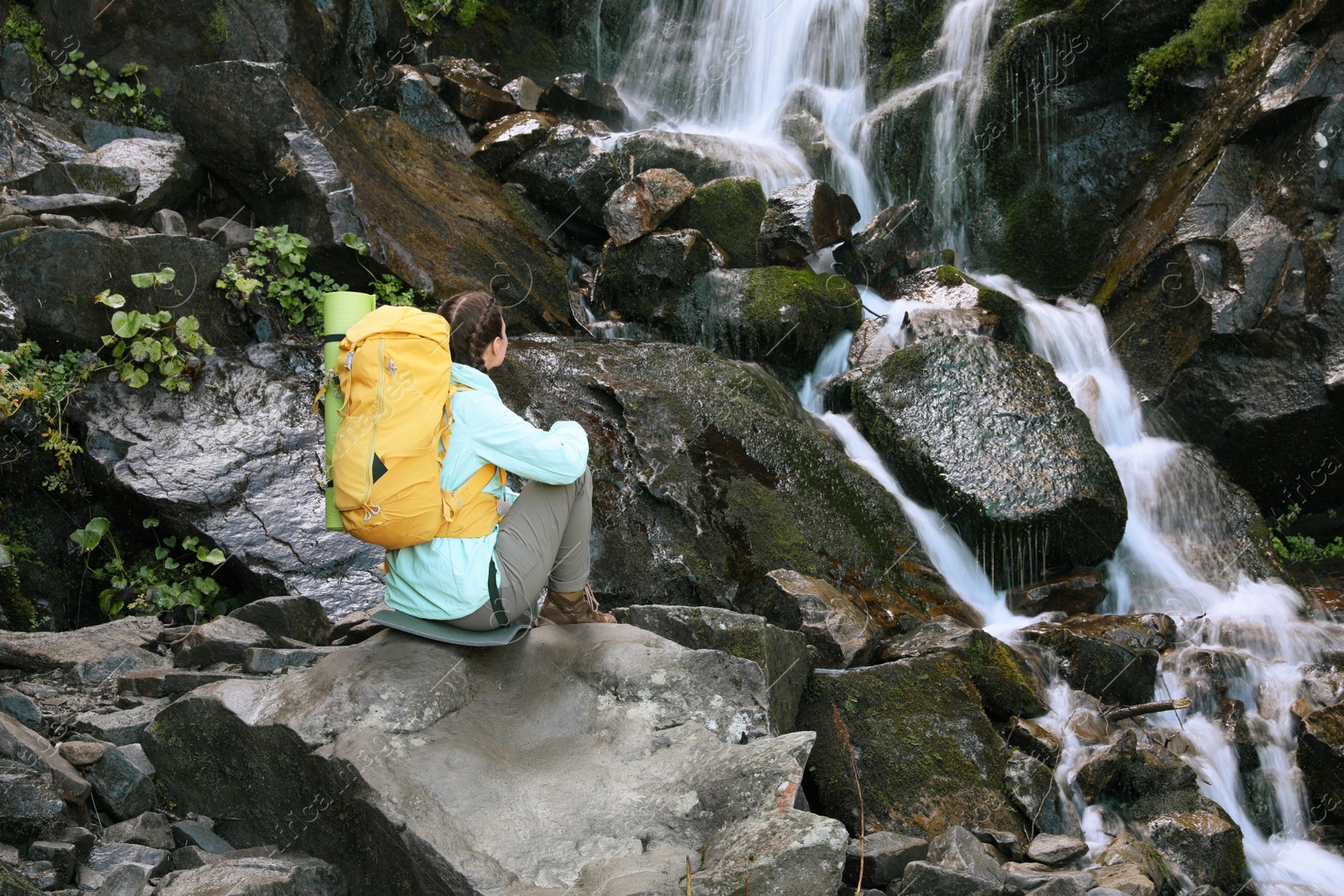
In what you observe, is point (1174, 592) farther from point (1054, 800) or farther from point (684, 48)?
point (684, 48)

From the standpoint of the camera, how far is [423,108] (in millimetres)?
11727

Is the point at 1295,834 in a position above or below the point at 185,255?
below

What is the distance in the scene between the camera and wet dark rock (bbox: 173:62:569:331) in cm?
770

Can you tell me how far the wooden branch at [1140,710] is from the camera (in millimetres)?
5965

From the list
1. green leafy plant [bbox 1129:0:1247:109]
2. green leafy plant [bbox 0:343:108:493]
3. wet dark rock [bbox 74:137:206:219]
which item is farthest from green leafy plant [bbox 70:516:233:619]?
green leafy plant [bbox 1129:0:1247:109]

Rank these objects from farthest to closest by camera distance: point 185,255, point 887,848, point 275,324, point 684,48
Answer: point 684,48 < point 275,324 < point 185,255 < point 887,848

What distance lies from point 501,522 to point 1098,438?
745 centimetres

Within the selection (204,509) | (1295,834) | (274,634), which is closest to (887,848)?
(274,634)

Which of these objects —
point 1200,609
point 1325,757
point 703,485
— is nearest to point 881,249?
point 1200,609

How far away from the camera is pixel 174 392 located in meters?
6.46

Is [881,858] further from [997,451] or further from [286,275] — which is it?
[286,275]

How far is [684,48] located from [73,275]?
34.8 ft

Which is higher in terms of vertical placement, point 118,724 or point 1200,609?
point 118,724

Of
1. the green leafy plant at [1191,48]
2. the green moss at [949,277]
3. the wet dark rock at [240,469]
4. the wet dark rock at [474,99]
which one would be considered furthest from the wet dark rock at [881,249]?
the wet dark rock at [240,469]
